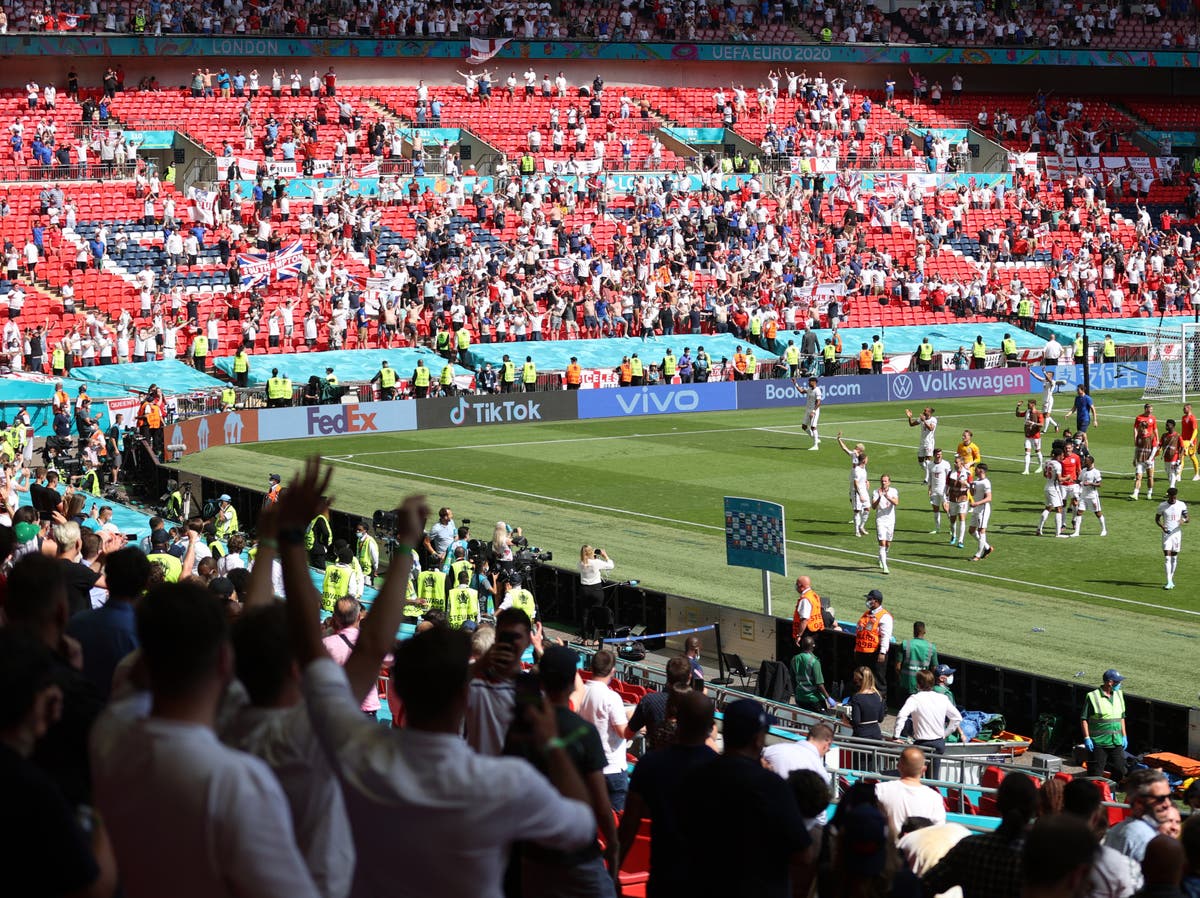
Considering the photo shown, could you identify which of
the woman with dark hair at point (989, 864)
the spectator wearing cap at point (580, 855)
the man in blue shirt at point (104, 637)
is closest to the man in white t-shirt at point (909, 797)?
the woman with dark hair at point (989, 864)

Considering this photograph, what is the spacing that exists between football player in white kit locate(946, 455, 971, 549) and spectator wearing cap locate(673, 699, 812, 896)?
22.8 m

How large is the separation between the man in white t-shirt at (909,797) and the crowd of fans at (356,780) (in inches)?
101

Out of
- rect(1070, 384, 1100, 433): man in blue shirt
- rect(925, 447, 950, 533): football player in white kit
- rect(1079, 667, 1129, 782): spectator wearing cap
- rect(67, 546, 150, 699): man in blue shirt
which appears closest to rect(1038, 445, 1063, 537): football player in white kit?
rect(925, 447, 950, 533): football player in white kit

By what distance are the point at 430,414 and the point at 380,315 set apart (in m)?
6.37

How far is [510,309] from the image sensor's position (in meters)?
52.5

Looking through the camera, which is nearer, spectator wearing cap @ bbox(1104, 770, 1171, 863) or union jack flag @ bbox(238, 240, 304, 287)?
spectator wearing cap @ bbox(1104, 770, 1171, 863)

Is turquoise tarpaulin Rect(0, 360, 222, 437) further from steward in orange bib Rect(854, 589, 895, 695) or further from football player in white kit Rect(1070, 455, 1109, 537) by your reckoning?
steward in orange bib Rect(854, 589, 895, 695)

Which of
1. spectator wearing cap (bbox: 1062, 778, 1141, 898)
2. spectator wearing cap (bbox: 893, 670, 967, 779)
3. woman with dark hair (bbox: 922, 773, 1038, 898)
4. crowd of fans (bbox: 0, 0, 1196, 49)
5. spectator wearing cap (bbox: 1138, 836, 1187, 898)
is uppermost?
crowd of fans (bbox: 0, 0, 1196, 49)

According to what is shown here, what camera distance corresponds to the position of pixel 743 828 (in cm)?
603

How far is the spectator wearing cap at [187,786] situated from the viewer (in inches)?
168

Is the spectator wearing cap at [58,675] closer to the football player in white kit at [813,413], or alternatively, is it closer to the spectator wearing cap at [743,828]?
the spectator wearing cap at [743,828]

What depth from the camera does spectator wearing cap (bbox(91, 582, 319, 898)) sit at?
4.28m

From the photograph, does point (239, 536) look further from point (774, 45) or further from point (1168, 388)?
point (774, 45)

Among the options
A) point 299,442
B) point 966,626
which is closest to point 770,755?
point 966,626
